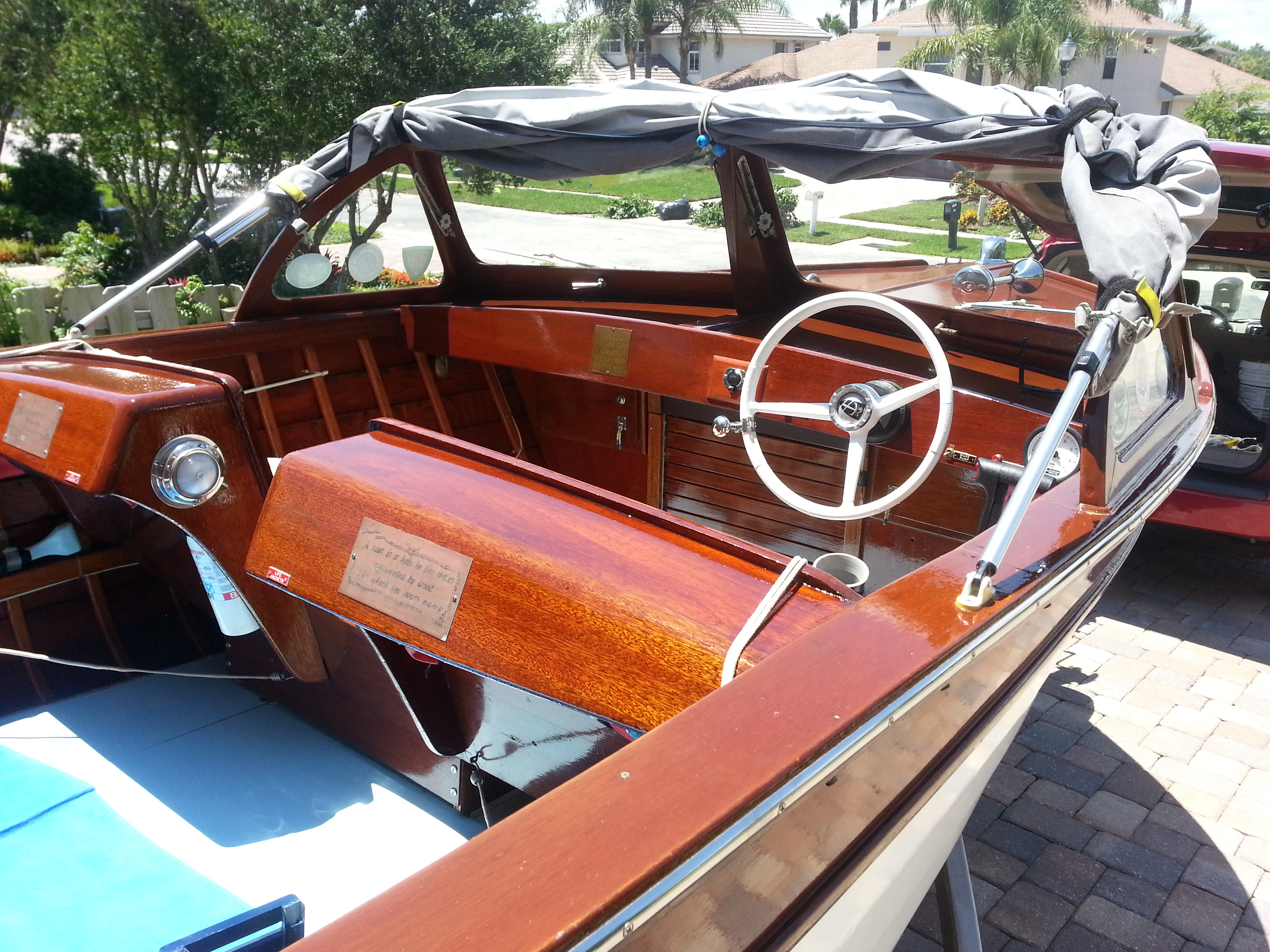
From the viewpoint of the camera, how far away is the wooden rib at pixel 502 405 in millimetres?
3754

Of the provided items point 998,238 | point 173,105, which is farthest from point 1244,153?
point 173,105

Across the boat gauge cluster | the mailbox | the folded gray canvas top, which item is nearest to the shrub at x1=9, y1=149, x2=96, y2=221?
the folded gray canvas top

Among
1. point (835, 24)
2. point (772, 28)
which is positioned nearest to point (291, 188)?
point (772, 28)

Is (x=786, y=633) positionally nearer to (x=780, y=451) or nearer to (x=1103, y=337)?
(x=1103, y=337)

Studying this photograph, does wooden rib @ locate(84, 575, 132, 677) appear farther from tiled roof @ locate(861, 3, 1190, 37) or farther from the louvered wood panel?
tiled roof @ locate(861, 3, 1190, 37)

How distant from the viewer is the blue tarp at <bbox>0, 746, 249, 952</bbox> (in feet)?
5.93

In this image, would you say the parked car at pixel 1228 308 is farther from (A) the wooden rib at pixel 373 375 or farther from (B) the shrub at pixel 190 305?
(B) the shrub at pixel 190 305

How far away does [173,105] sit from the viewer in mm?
9156

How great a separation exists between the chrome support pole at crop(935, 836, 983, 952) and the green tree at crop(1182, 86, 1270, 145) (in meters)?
17.2

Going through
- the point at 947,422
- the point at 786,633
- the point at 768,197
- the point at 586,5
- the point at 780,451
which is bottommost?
the point at 780,451

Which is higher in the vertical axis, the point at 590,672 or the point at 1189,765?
the point at 590,672

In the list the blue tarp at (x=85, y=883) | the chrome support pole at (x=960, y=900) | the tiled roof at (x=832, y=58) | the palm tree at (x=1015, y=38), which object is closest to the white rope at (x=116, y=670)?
the blue tarp at (x=85, y=883)

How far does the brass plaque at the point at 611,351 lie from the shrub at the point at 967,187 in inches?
55.6

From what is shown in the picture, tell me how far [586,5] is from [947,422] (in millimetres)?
37924
